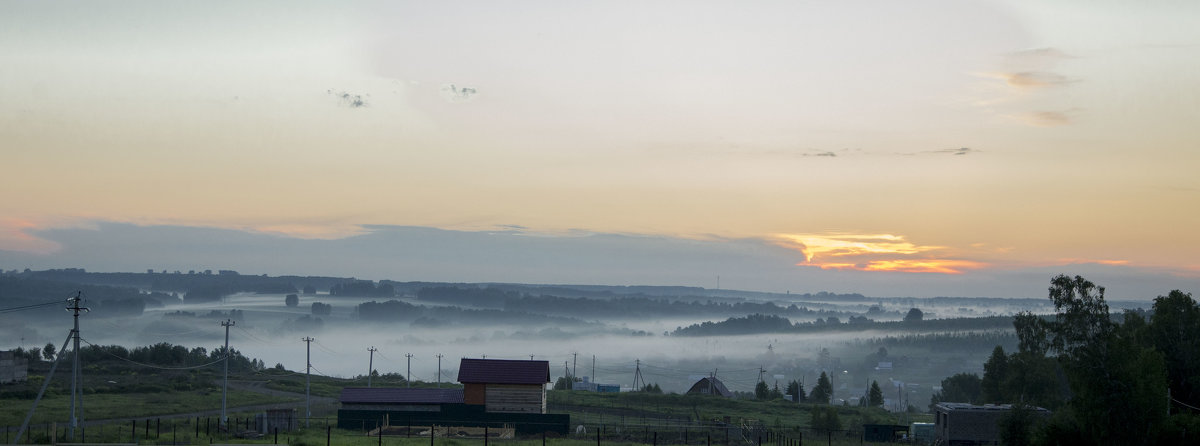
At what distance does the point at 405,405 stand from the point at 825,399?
72090 millimetres

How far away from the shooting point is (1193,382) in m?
51.8

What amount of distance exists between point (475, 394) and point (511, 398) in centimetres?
240

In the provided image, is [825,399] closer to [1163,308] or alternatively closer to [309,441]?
[1163,308]

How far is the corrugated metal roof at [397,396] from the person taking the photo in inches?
2386

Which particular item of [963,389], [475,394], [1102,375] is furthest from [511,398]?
[963,389]

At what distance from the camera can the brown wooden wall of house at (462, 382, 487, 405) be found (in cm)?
6100

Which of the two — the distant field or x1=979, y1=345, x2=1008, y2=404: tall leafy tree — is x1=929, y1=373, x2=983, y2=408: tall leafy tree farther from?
the distant field

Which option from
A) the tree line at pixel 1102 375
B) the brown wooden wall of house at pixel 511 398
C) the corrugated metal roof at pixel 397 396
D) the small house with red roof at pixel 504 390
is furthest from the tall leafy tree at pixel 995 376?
the corrugated metal roof at pixel 397 396

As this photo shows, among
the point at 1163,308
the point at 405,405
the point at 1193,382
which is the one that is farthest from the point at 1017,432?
the point at 405,405

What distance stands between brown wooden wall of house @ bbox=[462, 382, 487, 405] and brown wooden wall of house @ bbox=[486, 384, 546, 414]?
0.29 m

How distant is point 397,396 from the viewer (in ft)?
200

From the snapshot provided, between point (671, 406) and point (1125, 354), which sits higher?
point (1125, 354)

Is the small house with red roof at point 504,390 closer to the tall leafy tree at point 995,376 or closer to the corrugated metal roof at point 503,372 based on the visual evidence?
the corrugated metal roof at point 503,372

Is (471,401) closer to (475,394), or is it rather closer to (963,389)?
(475,394)
